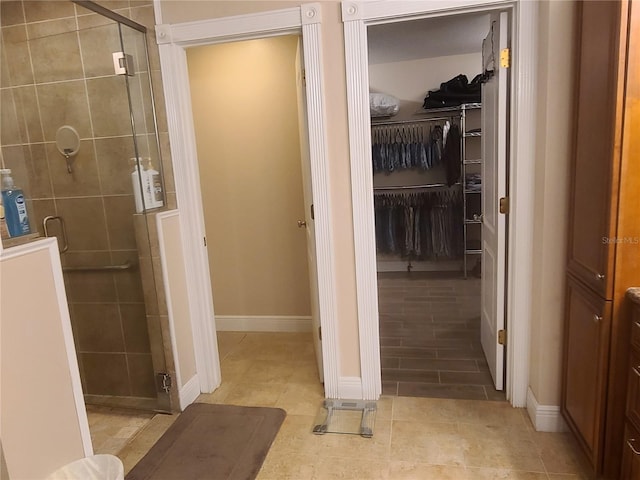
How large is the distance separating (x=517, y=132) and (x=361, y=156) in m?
0.75

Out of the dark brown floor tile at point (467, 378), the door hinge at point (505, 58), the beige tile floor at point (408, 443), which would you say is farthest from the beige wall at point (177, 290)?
the door hinge at point (505, 58)

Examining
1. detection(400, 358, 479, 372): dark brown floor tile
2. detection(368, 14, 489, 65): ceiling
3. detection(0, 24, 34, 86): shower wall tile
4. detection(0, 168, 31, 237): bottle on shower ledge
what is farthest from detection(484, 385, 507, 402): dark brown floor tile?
detection(0, 24, 34, 86): shower wall tile

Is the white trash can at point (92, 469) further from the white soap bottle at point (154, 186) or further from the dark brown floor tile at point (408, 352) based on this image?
the dark brown floor tile at point (408, 352)

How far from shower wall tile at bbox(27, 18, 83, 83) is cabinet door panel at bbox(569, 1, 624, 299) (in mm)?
2402

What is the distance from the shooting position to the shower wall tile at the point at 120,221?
237cm

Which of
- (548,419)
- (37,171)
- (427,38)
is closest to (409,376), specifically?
(548,419)

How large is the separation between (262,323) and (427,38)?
3.23 meters

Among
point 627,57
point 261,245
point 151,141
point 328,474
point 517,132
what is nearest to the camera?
point 627,57

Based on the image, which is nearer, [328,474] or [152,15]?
[328,474]

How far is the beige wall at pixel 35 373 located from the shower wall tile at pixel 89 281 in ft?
2.77

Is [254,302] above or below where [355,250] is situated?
below

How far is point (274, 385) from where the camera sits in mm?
2693

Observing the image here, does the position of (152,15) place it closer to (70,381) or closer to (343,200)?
(343,200)

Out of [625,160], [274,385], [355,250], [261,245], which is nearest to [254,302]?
[261,245]
